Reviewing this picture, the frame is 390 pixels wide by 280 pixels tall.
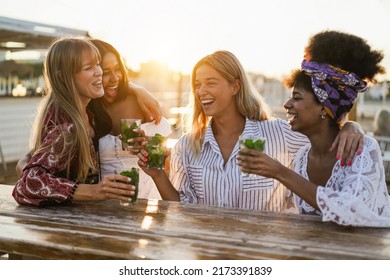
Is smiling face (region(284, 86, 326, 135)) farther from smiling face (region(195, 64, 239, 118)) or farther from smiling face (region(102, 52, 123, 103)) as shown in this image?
smiling face (region(102, 52, 123, 103))

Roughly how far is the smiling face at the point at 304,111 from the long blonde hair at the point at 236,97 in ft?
2.15

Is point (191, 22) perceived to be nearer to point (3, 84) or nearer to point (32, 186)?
point (32, 186)

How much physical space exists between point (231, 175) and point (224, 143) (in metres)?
0.24

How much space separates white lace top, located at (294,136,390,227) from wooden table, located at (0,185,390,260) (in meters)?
0.05

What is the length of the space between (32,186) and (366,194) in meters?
1.58

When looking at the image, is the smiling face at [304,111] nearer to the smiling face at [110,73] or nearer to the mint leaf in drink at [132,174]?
the mint leaf in drink at [132,174]

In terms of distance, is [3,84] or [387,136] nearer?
[387,136]

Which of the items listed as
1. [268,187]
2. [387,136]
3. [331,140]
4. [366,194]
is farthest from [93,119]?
[387,136]

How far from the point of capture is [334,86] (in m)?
2.67

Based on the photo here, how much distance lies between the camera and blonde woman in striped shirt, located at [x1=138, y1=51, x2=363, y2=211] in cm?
318

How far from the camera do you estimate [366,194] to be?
2.32 meters

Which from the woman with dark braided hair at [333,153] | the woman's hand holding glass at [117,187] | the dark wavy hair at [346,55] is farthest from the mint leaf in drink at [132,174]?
the dark wavy hair at [346,55]

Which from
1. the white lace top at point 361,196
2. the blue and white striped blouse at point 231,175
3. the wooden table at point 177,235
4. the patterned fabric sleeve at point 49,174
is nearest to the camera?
the wooden table at point 177,235

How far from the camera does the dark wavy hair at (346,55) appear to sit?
8.73ft
